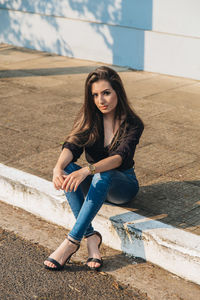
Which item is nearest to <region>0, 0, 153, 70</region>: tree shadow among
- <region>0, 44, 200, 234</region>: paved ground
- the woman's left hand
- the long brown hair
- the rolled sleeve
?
<region>0, 44, 200, 234</region>: paved ground

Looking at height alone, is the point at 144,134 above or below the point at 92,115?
below

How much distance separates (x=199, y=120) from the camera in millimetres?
7812

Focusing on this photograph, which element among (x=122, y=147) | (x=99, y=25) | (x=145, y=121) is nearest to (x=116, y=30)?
(x=99, y=25)

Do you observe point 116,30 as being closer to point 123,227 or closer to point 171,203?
point 171,203

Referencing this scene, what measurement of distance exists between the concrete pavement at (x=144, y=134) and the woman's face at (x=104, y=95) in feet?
2.87

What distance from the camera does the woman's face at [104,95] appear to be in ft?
14.8

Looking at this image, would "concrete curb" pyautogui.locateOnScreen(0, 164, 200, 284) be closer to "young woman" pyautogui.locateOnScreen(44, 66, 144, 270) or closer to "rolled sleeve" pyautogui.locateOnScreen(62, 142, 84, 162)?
"young woman" pyautogui.locateOnScreen(44, 66, 144, 270)

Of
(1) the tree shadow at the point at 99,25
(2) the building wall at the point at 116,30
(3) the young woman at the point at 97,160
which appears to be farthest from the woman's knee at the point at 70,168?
(1) the tree shadow at the point at 99,25

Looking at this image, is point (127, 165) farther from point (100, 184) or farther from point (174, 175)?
point (174, 175)

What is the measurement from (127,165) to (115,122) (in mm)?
381

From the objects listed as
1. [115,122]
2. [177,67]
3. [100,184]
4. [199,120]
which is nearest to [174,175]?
[115,122]

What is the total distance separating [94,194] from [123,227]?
1.41 ft

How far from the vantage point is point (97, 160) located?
4742 mm

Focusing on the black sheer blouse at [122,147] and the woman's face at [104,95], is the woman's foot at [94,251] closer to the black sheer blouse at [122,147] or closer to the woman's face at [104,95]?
the black sheer blouse at [122,147]
